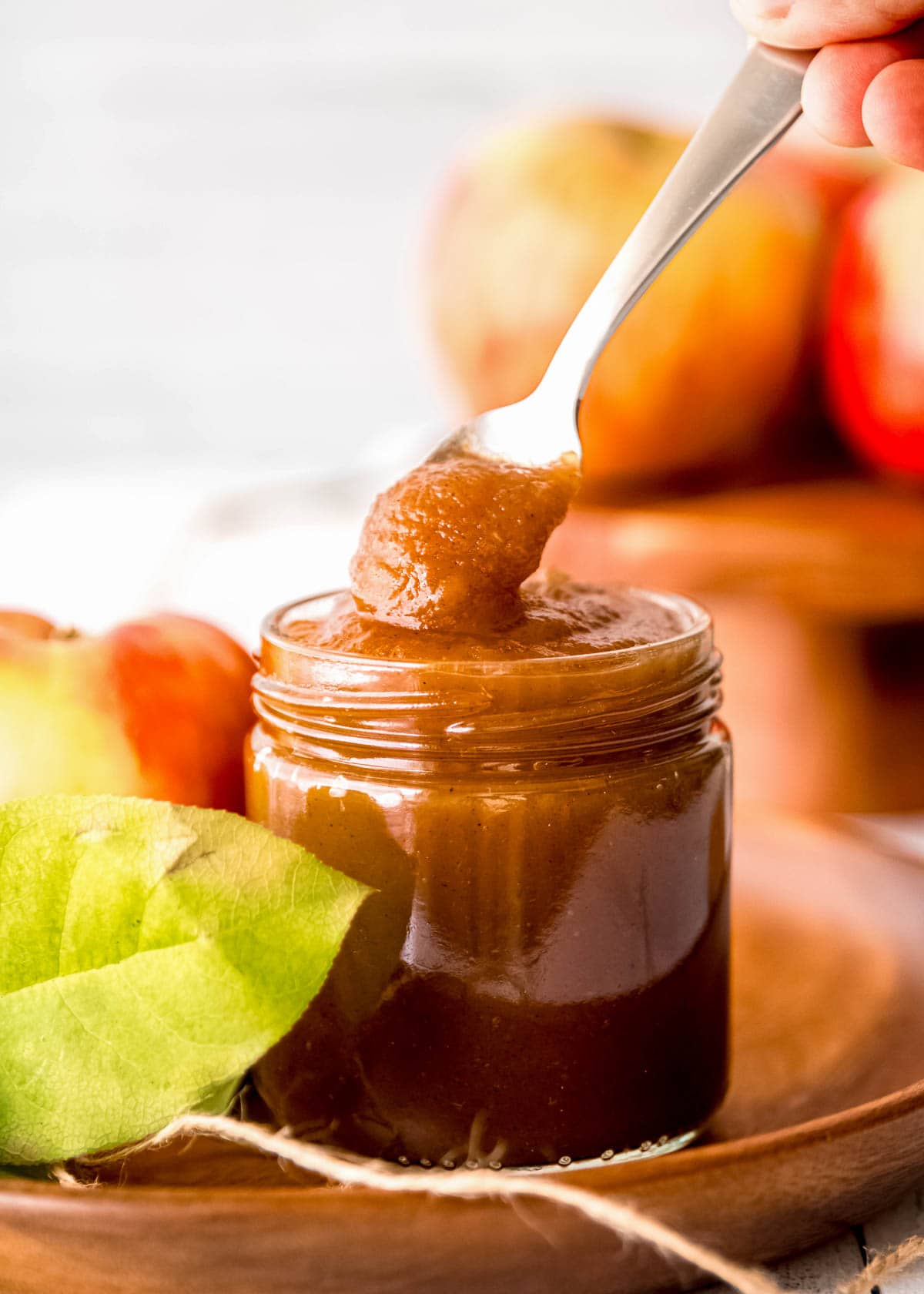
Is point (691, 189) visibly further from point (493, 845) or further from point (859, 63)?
point (493, 845)

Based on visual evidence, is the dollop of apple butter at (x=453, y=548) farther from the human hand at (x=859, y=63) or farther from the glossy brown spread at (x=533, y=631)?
the human hand at (x=859, y=63)

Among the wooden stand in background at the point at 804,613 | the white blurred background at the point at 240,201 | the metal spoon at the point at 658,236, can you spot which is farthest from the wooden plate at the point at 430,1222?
the white blurred background at the point at 240,201

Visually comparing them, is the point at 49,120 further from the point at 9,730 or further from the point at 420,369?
the point at 9,730

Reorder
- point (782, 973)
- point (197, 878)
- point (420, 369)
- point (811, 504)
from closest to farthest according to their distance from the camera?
point (197, 878)
point (782, 973)
point (811, 504)
point (420, 369)

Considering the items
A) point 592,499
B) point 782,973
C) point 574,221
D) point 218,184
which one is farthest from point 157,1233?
point 218,184

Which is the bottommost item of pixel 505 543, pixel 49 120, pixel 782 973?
pixel 782 973

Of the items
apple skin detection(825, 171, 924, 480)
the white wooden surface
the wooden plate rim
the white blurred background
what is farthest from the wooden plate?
the white wooden surface
